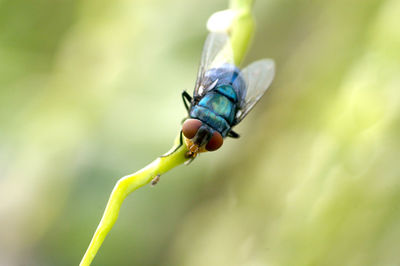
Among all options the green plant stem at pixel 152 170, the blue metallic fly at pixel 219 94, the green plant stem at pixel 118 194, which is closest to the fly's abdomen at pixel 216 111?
the blue metallic fly at pixel 219 94

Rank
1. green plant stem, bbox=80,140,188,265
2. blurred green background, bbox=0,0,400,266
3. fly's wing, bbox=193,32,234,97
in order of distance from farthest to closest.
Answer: blurred green background, bbox=0,0,400,266 → fly's wing, bbox=193,32,234,97 → green plant stem, bbox=80,140,188,265

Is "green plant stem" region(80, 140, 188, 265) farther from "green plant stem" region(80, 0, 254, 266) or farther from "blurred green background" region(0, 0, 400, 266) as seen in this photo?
"blurred green background" region(0, 0, 400, 266)

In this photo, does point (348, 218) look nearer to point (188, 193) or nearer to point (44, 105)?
point (188, 193)

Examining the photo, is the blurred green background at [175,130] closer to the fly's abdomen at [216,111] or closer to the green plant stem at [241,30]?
the fly's abdomen at [216,111]

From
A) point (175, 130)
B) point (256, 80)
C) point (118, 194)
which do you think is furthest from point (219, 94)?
point (118, 194)

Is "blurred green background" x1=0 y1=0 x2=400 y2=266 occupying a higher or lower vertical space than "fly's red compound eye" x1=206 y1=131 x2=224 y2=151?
higher

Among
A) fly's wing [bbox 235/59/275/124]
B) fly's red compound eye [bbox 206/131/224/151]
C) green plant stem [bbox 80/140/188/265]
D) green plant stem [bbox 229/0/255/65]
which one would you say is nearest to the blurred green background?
fly's wing [bbox 235/59/275/124]

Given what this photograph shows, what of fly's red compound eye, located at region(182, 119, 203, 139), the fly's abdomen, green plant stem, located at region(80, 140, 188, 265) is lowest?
green plant stem, located at region(80, 140, 188, 265)
